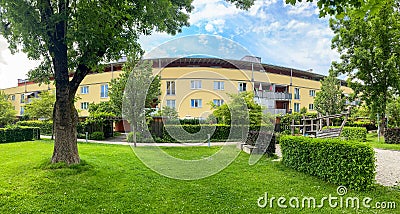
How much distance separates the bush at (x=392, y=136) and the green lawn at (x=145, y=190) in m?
14.2

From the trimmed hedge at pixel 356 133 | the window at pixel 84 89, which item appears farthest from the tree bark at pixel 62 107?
the window at pixel 84 89

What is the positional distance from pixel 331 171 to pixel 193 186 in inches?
145

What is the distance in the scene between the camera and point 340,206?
18.2 feet

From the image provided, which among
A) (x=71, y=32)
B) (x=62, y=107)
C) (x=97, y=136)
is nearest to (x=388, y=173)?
(x=62, y=107)

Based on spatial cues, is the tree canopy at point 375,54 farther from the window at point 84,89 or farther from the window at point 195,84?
the window at point 84,89

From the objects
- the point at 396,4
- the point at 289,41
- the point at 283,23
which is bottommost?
the point at 289,41

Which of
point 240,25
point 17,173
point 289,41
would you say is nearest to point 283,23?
point 289,41

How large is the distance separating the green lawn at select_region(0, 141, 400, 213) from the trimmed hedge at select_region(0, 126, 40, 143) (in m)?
12.9

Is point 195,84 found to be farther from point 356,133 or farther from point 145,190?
point 356,133

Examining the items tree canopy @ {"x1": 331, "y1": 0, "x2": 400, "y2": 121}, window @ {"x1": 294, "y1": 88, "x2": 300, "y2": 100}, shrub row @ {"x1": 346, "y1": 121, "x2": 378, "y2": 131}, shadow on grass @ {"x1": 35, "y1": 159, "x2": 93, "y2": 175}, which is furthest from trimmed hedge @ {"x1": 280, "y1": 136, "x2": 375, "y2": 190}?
window @ {"x1": 294, "y1": 88, "x2": 300, "y2": 100}

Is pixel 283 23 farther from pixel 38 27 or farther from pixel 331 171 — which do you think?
pixel 38 27

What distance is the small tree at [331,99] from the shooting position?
29.3 metres

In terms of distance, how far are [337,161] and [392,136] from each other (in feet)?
50.2

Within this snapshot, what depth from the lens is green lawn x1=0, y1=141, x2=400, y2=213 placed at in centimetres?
555
